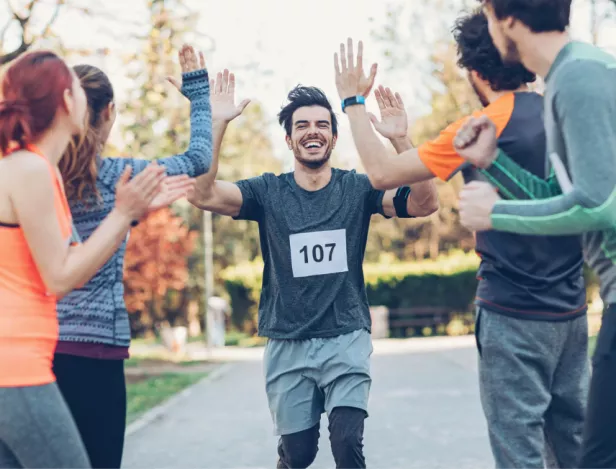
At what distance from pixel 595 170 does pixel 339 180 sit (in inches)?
94.0

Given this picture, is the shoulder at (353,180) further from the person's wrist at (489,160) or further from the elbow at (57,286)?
the elbow at (57,286)

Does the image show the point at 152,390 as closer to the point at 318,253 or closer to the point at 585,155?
the point at 318,253

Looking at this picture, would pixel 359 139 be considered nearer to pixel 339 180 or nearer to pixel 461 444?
pixel 339 180

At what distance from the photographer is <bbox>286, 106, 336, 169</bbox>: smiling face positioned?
16.8 ft

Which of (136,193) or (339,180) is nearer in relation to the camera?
(136,193)

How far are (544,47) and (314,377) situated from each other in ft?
7.64

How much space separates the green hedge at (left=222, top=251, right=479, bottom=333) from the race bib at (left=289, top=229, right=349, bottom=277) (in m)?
24.4

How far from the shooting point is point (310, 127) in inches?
204

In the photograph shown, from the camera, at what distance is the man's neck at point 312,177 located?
5.15 meters

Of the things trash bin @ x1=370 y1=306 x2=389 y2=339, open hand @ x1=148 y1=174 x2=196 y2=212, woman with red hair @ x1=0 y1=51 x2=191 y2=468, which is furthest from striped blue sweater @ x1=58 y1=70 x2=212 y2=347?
trash bin @ x1=370 y1=306 x2=389 y2=339

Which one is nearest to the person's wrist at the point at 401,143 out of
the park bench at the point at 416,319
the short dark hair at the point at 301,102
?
the short dark hair at the point at 301,102

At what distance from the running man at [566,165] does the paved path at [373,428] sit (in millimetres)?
4597

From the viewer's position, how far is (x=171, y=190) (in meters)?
3.26

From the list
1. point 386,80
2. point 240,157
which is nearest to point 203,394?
point 386,80
